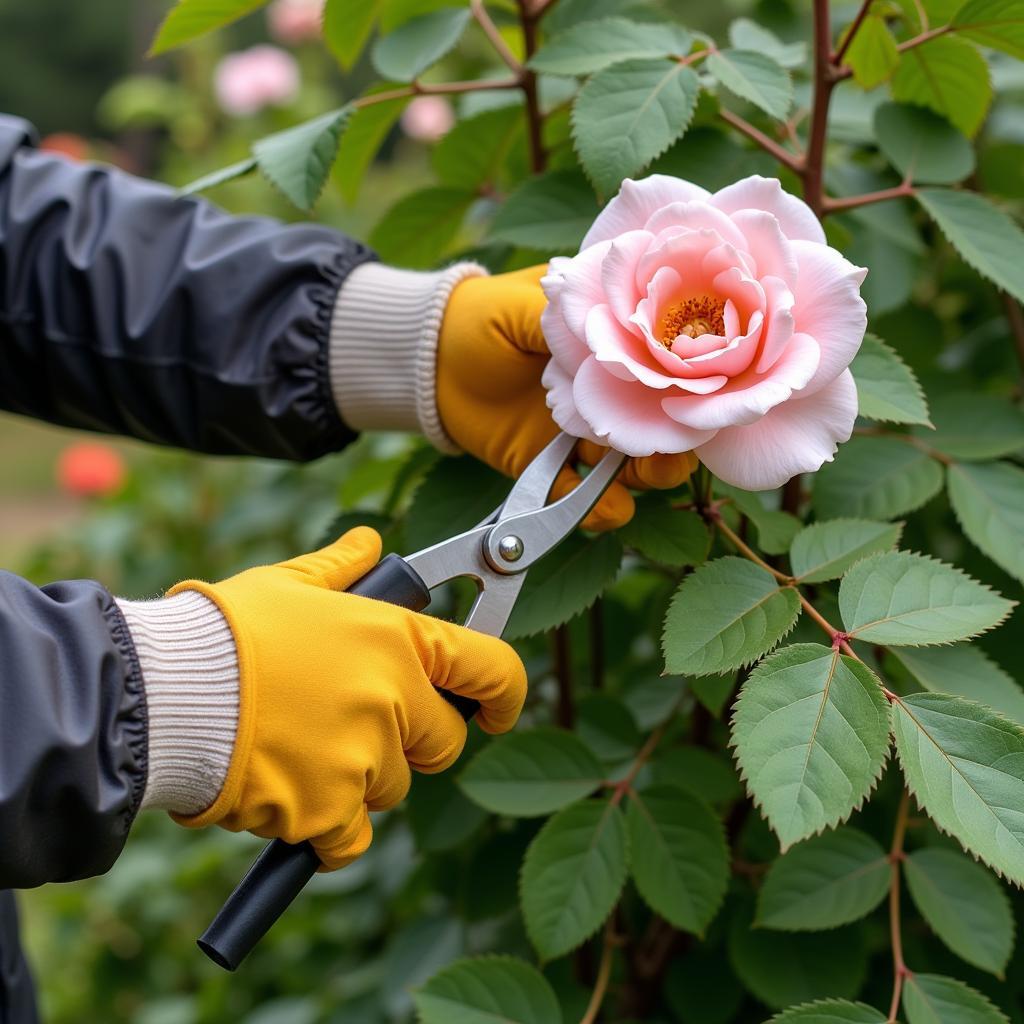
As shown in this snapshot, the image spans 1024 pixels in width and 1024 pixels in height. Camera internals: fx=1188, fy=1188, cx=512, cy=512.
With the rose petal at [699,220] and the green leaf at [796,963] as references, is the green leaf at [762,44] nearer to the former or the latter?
the rose petal at [699,220]

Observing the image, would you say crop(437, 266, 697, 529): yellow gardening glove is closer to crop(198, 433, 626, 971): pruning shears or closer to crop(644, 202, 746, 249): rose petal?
crop(198, 433, 626, 971): pruning shears

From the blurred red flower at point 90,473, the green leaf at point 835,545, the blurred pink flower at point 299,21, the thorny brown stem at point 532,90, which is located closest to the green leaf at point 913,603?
the green leaf at point 835,545

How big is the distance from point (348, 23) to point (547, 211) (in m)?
0.30

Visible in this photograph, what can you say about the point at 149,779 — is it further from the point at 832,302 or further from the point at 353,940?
the point at 353,940

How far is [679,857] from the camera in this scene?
104 centimetres

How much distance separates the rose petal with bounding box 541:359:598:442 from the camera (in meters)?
0.87

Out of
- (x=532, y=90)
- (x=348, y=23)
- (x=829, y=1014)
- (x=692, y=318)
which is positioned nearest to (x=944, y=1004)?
(x=829, y=1014)

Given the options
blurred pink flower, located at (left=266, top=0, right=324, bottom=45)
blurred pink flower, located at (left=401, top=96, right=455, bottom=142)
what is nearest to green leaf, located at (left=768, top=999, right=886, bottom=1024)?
blurred pink flower, located at (left=401, top=96, right=455, bottom=142)

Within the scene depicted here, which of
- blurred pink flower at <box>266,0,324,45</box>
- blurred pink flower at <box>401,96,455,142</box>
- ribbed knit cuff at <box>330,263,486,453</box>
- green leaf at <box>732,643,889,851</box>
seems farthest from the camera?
blurred pink flower at <box>266,0,324,45</box>

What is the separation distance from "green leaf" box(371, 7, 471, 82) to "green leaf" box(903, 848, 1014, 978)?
870mm

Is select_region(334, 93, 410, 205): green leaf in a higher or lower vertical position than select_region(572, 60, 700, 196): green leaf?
lower

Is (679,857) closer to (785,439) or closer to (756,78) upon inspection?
(785,439)

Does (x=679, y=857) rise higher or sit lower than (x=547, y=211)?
lower

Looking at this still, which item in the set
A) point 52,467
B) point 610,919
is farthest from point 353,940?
point 52,467
